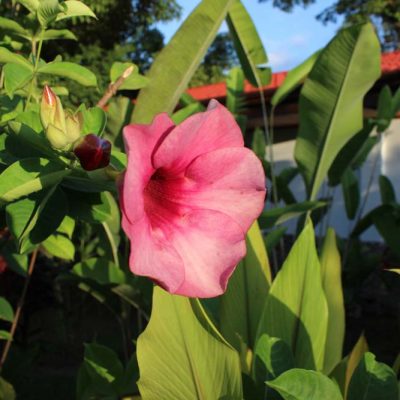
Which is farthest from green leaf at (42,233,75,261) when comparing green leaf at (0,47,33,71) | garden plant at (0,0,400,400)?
green leaf at (0,47,33,71)

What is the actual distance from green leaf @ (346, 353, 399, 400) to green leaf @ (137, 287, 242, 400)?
0.25 meters

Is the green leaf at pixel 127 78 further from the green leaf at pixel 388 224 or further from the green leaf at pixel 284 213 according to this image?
the green leaf at pixel 388 224

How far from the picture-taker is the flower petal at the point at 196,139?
2.14 feet

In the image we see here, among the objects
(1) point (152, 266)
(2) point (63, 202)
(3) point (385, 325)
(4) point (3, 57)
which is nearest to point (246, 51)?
(4) point (3, 57)

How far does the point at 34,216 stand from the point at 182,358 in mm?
498

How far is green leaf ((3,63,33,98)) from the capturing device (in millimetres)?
1036

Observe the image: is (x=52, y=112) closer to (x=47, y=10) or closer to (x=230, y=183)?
(x=230, y=183)

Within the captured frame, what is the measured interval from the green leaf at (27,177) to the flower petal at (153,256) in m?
0.16

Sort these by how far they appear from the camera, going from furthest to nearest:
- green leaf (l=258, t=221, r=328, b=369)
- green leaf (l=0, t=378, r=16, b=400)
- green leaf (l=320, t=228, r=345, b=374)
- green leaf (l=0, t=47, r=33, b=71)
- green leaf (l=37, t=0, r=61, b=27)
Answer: green leaf (l=0, t=378, r=16, b=400) < green leaf (l=320, t=228, r=345, b=374) < green leaf (l=258, t=221, r=328, b=369) < green leaf (l=0, t=47, r=33, b=71) < green leaf (l=37, t=0, r=61, b=27)

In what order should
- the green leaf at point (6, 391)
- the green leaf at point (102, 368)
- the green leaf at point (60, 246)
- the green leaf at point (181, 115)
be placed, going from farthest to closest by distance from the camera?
the green leaf at point (6, 391)
the green leaf at point (102, 368)
the green leaf at point (181, 115)
the green leaf at point (60, 246)

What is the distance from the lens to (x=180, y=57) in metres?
2.13

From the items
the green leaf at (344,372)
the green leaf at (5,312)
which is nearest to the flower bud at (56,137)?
the green leaf at (5,312)

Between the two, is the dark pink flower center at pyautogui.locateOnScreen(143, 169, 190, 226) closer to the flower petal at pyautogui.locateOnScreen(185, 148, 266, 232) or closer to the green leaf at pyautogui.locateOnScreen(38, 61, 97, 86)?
the flower petal at pyautogui.locateOnScreen(185, 148, 266, 232)

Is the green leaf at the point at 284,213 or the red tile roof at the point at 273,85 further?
the red tile roof at the point at 273,85
